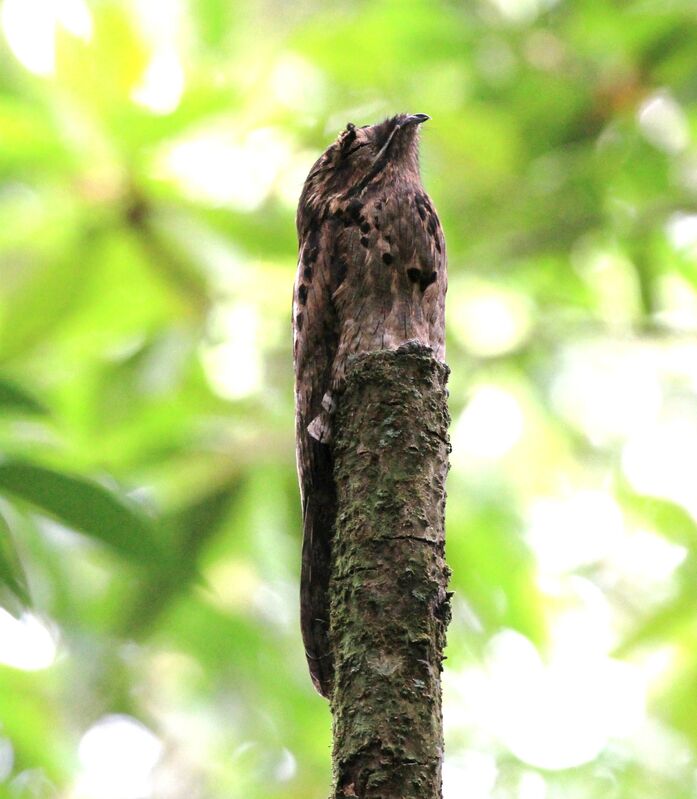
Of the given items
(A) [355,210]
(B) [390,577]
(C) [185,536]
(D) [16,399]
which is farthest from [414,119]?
(C) [185,536]

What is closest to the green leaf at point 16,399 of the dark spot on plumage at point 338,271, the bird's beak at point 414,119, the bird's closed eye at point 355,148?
the dark spot on plumage at point 338,271

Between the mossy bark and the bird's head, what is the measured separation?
0.63 metres

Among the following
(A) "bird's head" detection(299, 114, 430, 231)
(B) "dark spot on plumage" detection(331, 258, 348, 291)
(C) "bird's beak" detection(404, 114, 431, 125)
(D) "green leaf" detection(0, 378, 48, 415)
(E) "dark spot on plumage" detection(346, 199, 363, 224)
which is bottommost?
(D) "green leaf" detection(0, 378, 48, 415)

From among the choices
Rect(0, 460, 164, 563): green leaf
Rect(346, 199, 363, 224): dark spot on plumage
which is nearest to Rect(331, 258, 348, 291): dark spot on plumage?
Rect(346, 199, 363, 224): dark spot on plumage

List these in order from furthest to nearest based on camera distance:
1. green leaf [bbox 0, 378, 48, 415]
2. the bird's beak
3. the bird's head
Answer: the bird's beak < the bird's head < green leaf [bbox 0, 378, 48, 415]

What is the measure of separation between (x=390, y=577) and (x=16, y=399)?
107 centimetres

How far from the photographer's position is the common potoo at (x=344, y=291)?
2.68 m

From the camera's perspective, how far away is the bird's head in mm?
3051

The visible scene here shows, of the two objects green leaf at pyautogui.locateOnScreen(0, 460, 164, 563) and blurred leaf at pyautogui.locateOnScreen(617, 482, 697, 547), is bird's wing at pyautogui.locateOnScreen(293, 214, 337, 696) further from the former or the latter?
blurred leaf at pyautogui.locateOnScreen(617, 482, 697, 547)

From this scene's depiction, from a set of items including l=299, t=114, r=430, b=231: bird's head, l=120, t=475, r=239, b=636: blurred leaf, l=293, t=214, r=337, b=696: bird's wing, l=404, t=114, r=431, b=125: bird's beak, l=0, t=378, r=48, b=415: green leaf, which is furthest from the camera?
l=120, t=475, r=239, b=636: blurred leaf

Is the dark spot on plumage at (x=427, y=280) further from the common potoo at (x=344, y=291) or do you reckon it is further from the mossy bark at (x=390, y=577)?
the mossy bark at (x=390, y=577)

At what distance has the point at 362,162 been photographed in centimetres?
310

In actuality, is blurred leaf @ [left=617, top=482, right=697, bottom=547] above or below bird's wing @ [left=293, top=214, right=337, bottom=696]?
above

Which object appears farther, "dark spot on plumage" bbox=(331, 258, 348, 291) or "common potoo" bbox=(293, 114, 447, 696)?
"dark spot on plumage" bbox=(331, 258, 348, 291)
